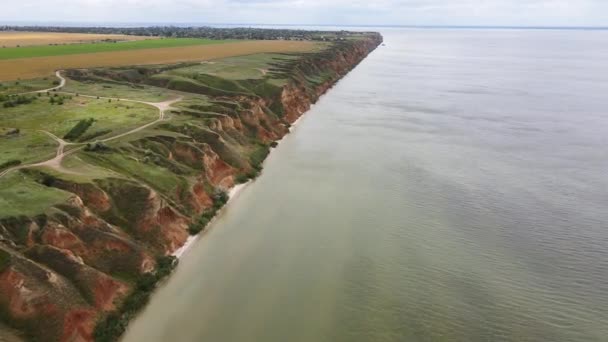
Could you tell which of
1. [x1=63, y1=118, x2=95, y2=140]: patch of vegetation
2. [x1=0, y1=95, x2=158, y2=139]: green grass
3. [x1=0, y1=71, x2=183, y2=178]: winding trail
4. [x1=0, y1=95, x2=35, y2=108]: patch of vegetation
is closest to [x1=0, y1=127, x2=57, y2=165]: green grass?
[x1=0, y1=71, x2=183, y2=178]: winding trail

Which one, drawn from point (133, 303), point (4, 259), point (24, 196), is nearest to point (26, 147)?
point (24, 196)

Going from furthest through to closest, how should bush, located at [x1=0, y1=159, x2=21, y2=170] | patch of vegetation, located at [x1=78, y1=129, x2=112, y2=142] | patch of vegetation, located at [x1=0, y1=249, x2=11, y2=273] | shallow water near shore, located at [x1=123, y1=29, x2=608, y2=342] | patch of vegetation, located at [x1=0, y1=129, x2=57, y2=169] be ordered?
patch of vegetation, located at [x1=78, y1=129, x2=112, y2=142], patch of vegetation, located at [x1=0, y1=129, x2=57, y2=169], bush, located at [x1=0, y1=159, x2=21, y2=170], shallow water near shore, located at [x1=123, y1=29, x2=608, y2=342], patch of vegetation, located at [x1=0, y1=249, x2=11, y2=273]

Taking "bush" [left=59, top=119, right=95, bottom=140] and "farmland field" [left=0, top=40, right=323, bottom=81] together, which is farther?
"farmland field" [left=0, top=40, right=323, bottom=81]

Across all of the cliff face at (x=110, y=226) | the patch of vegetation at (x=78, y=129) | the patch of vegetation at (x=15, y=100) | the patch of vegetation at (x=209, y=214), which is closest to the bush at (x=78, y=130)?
the patch of vegetation at (x=78, y=129)

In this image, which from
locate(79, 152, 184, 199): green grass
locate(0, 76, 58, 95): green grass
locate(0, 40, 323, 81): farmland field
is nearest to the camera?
locate(79, 152, 184, 199): green grass

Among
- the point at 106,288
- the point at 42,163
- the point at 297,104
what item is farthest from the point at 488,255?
the point at 297,104

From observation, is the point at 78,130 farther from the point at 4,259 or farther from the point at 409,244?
the point at 409,244

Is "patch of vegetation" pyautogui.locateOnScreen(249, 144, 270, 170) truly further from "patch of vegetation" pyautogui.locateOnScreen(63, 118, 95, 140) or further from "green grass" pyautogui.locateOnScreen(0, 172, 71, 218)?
"green grass" pyautogui.locateOnScreen(0, 172, 71, 218)

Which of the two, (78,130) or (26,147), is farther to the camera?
(78,130)
